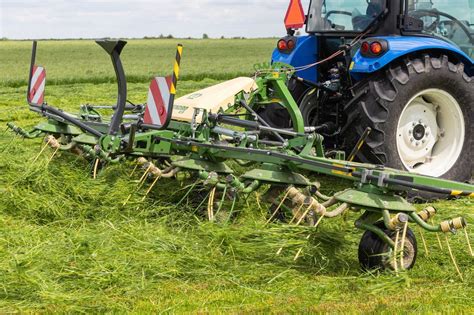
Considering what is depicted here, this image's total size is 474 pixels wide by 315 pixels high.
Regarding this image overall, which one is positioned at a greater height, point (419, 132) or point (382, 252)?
point (419, 132)

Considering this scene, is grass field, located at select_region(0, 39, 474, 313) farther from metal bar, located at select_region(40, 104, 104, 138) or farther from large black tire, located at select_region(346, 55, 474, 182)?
large black tire, located at select_region(346, 55, 474, 182)

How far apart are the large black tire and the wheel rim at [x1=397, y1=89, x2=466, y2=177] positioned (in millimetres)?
133

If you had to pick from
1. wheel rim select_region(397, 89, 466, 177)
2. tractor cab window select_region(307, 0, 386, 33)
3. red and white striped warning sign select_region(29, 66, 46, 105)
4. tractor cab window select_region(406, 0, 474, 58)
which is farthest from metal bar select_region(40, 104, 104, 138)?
tractor cab window select_region(406, 0, 474, 58)

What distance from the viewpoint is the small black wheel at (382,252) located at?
4.01 meters

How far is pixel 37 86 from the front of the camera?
6441 millimetres

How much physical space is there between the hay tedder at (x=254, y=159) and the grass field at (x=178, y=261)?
195 mm

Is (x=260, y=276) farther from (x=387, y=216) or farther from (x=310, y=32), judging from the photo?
(x=310, y=32)

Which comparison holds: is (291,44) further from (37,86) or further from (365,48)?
(37,86)

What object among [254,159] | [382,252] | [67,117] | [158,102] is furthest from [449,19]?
[67,117]

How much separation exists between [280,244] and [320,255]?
0.85ft

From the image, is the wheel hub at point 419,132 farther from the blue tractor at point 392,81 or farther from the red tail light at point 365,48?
the red tail light at point 365,48

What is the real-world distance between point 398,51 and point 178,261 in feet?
8.47

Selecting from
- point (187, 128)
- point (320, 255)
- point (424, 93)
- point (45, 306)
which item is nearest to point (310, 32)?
point (424, 93)

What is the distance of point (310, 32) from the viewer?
686 cm
